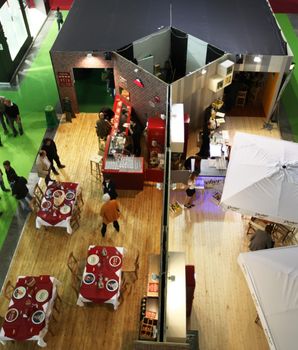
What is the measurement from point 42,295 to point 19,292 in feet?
1.53

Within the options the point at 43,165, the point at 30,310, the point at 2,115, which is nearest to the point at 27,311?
the point at 30,310

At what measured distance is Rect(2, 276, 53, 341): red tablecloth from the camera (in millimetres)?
6590

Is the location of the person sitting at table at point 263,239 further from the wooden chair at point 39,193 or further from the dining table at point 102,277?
the wooden chair at point 39,193

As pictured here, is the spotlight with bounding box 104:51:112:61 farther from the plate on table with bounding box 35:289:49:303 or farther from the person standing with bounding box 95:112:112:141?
the plate on table with bounding box 35:289:49:303

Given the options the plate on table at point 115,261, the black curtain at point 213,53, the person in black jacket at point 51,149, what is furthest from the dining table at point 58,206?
the black curtain at point 213,53

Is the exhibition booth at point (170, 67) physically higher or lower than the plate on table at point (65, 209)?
higher

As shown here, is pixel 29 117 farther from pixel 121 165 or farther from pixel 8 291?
pixel 8 291

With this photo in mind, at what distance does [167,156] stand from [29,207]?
4151 millimetres

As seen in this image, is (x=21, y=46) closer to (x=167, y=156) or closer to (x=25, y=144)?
(x=25, y=144)

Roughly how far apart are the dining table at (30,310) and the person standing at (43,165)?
311 centimetres

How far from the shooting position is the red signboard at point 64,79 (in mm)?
11641

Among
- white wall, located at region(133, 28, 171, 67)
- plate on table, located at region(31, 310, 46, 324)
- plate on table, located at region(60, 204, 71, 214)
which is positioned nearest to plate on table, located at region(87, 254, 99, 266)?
plate on table, located at region(31, 310, 46, 324)

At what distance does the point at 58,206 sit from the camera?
8688 mm

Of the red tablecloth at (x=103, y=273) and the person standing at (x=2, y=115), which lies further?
the person standing at (x=2, y=115)
